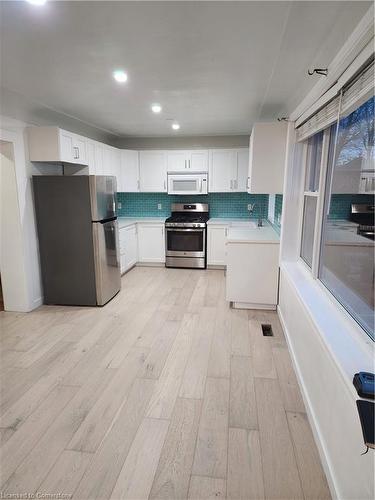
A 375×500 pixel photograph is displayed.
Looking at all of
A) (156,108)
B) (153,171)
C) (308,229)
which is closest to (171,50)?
(156,108)

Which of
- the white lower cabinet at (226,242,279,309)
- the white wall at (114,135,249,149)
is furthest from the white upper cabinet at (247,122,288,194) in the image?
the white wall at (114,135,249,149)

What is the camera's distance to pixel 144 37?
1788mm

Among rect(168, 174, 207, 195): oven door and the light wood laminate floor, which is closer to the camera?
the light wood laminate floor

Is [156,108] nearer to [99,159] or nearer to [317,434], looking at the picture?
[99,159]

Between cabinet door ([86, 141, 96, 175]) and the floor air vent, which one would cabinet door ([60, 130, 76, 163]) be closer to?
cabinet door ([86, 141, 96, 175])

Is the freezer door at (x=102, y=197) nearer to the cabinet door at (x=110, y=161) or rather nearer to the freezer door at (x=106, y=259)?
the freezer door at (x=106, y=259)

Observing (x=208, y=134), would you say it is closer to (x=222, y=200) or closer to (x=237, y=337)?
(x=222, y=200)

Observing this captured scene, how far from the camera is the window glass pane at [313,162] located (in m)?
2.63

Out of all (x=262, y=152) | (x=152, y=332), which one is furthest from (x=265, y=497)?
(x=262, y=152)

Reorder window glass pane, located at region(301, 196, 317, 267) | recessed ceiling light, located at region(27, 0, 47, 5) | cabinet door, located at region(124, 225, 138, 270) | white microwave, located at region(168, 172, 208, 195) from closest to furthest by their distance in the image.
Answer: recessed ceiling light, located at region(27, 0, 47, 5) → window glass pane, located at region(301, 196, 317, 267) → cabinet door, located at region(124, 225, 138, 270) → white microwave, located at region(168, 172, 208, 195)

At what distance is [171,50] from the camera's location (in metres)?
1.97

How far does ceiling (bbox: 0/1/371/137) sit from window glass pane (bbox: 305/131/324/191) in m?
0.46

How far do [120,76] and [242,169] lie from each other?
316 centimetres

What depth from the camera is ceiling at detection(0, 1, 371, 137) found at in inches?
59.8
